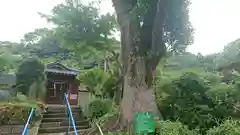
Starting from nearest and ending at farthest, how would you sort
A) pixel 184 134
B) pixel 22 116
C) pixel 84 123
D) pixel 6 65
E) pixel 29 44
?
pixel 184 134, pixel 22 116, pixel 84 123, pixel 6 65, pixel 29 44

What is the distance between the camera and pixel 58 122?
901 centimetres

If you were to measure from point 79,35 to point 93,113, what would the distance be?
410 cm

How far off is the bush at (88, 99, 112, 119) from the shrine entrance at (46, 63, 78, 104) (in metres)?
6.02

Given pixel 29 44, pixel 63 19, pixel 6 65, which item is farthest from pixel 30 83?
pixel 29 44

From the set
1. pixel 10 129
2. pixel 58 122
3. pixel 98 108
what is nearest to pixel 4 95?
pixel 10 129

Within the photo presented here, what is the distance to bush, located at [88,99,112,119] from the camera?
1035 cm

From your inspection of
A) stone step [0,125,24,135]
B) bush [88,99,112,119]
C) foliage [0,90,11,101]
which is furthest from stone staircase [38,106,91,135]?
foliage [0,90,11,101]

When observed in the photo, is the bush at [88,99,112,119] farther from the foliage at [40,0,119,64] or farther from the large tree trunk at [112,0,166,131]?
the large tree trunk at [112,0,166,131]

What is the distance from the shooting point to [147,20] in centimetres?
627

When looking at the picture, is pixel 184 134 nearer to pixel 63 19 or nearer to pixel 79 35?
pixel 79 35

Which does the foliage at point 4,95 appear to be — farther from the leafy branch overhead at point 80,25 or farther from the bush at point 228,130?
the bush at point 228,130

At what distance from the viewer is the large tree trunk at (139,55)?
5953 mm

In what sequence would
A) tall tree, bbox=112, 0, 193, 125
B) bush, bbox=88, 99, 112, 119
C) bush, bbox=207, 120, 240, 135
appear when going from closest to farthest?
1. bush, bbox=207, 120, 240, 135
2. tall tree, bbox=112, 0, 193, 125
3. bush, bbox=88, 99, 112, 119

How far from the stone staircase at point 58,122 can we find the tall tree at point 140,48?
11.2 feet
